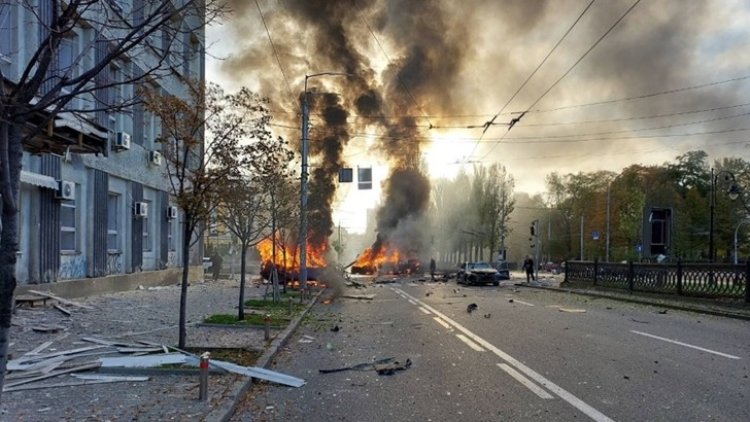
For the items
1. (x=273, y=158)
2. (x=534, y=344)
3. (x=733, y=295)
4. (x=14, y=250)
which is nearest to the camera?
(x=14, y=250)

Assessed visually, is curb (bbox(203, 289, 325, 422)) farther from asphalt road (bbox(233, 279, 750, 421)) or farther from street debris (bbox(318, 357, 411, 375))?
street debris (bbox(318, 357, 411, 375))

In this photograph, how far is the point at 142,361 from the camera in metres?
7.68

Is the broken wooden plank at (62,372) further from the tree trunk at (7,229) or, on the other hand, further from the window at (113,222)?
the window at (113,222)

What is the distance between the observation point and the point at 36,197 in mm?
15102

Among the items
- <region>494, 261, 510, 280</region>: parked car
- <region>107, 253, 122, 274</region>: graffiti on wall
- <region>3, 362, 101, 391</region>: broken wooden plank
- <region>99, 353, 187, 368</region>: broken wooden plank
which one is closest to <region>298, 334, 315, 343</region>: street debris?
<region>99, 353, 187, 368</region>: broken wooden plank

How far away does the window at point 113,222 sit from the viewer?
20.5 meters

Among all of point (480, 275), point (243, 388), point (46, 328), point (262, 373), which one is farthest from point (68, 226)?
point (480, 275)

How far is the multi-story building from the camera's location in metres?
Result: 11.3

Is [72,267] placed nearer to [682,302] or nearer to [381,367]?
[381,367]

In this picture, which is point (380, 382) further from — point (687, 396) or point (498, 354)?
point (687, 396)

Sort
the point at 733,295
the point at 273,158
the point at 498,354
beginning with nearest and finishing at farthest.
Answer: the point at 498,354, the point at 273,158, the point at 733,295

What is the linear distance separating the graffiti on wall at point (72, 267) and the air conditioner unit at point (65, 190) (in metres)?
1.90

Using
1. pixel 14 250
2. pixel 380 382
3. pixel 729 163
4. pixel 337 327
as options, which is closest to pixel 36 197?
pixel 337 327

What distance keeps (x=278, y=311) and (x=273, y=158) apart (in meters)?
4.65
